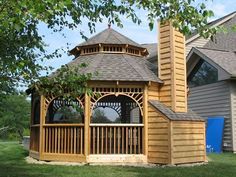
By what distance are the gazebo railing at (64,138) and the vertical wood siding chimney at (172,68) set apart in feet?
10.9

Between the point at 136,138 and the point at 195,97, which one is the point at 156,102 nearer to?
the point at 136,138

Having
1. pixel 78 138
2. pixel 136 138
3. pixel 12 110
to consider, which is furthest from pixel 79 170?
pixel 12 110

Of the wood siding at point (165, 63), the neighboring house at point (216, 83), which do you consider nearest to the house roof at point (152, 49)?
the neighboring house at point (216, 83)

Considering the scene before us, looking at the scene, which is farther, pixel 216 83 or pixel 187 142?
pixel 216 83

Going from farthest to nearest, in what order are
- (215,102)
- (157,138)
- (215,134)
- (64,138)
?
(215,102), (215,134), (64,138), (157,138)

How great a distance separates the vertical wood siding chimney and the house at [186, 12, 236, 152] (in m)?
2.93

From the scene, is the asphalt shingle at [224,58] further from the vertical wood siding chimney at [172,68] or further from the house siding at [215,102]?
the vertical wood siding chimney at [172,68]

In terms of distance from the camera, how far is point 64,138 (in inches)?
525

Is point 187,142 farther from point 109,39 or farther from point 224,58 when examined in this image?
point 224,58

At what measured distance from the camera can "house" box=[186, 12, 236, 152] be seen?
57.3 ft

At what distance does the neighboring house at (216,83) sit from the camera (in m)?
17.5

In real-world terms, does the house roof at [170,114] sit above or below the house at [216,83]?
below

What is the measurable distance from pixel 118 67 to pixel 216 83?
662 cm

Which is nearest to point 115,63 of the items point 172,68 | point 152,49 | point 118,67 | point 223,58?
point 118,67
